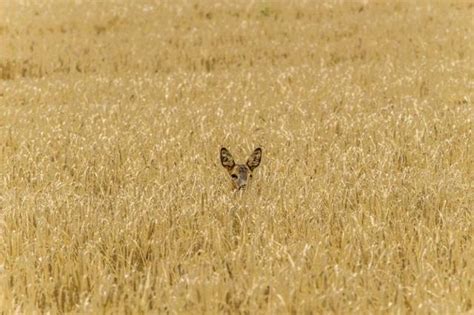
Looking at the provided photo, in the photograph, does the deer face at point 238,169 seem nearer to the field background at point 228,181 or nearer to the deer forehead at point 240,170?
the deer forehead at point 240,170

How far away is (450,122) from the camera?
724 cm

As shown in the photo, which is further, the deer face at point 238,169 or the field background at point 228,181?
the deer face at point 238,169

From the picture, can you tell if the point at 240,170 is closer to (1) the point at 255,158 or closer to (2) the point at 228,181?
(1) the point at 255,158

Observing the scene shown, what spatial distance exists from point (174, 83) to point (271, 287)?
7463mm

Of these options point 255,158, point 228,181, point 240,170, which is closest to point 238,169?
point 240,170

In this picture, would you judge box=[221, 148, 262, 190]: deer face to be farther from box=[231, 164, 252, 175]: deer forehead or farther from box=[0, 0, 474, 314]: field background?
box=[0, 0, 474, 314]: field background

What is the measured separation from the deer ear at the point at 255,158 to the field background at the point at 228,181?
0.55ft

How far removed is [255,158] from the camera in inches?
202

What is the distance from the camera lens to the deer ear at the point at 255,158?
16.8 feet

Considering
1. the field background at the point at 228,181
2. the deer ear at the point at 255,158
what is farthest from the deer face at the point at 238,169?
the field background at the point at 228,181

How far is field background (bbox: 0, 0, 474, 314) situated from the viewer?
3443 mm

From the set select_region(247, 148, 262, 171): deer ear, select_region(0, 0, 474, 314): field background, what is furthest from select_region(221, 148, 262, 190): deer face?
select_region(0, 0, 474, 314): field background

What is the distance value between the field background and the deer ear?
0.17 metres

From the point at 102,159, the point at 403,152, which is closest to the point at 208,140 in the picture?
the point at 102,159
